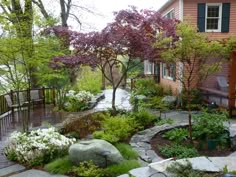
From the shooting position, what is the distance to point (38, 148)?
4996 mm

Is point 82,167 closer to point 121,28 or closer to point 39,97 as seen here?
point 121,28

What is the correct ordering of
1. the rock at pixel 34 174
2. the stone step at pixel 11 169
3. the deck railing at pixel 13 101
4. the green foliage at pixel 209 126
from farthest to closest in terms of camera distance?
the deck railing at pixel 13 101 → the green foliage at pixel 209 126 → the stone step at pixel 11 169 → the rock at pixel 34 174

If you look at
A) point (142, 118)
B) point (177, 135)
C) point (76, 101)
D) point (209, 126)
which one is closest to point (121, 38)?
point (142, 118)

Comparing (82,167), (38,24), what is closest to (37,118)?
(38,24)

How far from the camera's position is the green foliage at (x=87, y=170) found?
13.8ft

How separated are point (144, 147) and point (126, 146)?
388 millimetres

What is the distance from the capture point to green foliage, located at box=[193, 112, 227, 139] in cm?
549

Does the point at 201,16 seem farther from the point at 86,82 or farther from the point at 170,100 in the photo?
the point at 86,82

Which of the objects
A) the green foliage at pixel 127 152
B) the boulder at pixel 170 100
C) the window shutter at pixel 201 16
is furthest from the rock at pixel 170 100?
the green foliage at pixel 127 152

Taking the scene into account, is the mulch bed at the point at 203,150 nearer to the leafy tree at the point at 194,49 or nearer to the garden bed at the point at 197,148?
the garden bed at the point at 197,148

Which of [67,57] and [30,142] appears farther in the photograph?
[67,57]

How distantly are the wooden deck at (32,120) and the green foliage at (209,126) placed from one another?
397 cm

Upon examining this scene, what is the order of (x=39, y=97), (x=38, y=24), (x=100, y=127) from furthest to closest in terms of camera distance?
(x=39, y=97) < (x=100, y=127) < (x=38, y=24)

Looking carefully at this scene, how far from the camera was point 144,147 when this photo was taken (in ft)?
17.9
